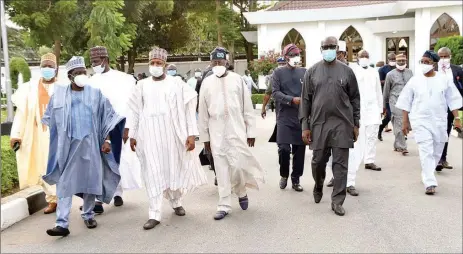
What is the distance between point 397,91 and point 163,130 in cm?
552

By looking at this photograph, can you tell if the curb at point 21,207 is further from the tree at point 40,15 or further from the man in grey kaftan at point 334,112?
the tree at point 40,15

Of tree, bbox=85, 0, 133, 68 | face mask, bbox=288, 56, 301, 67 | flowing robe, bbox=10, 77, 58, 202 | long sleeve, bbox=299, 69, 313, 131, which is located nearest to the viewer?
long sleeve, bbox=299, 69, 313, 131

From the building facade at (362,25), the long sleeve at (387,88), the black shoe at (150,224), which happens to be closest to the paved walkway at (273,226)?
the black shoe at (150,224)

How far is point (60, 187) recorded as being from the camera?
516cm

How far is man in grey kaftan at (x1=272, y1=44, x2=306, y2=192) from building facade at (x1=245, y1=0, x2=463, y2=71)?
1670 centimetres

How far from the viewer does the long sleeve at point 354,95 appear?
573cm

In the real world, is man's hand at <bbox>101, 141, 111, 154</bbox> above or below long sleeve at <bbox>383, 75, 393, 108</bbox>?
below

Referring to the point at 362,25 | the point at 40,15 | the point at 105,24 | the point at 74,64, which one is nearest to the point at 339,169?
the point at 74,64

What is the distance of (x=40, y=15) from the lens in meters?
17.8

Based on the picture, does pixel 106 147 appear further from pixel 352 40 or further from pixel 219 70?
pixel 352 40

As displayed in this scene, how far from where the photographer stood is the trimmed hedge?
663 centimetres

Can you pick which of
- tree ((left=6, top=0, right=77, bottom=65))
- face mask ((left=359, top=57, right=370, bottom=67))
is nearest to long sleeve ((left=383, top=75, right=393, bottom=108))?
face mask ((left=359, top=57, right=370, bottom=67))

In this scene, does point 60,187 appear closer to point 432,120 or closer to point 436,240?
point 436,240

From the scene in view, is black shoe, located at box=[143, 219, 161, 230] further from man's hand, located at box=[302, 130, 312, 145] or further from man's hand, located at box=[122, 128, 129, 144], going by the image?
man's hand, located at box=[302, 130, 312, 145]
